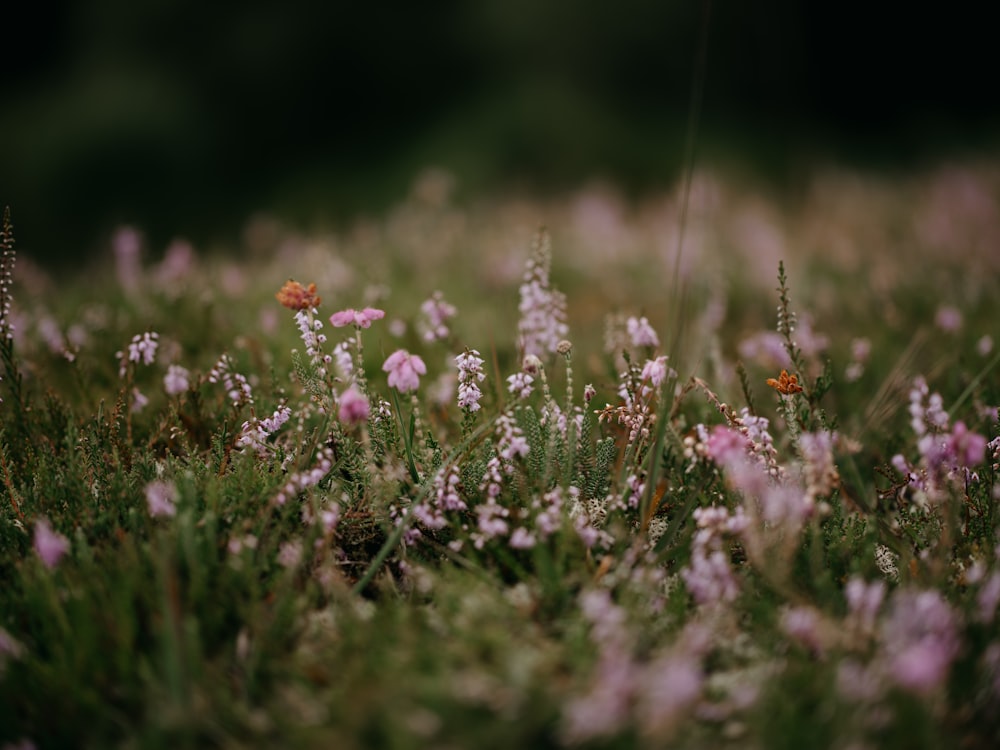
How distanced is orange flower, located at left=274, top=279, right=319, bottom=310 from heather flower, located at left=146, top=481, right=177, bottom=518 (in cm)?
64

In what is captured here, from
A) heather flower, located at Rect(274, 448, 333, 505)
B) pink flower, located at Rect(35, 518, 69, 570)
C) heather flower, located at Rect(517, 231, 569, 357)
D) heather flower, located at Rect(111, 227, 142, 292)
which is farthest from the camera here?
heather flower, located at Rect(111, 227, 142, 292)

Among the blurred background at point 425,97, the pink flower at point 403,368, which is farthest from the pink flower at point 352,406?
the blurred background at point 425,97

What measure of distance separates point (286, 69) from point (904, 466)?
1745cm

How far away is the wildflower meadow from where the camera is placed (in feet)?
4.65

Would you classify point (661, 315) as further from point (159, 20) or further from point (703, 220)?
point (159, 20)

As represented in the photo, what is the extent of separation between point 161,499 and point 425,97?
16.4 metres

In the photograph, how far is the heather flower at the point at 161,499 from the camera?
1.95m

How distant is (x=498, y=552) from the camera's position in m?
1.96

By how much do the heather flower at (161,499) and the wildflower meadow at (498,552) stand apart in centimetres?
1

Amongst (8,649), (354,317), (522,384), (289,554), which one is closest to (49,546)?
(8,649)

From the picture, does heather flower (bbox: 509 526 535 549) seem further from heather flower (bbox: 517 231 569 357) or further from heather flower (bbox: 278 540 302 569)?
heather flower (bbox: 517 231 569 357)

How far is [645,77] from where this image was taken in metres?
15.9

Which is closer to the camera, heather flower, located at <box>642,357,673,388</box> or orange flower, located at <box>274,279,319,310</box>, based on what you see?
orange flower, located at <box>274,279,319,310</box>

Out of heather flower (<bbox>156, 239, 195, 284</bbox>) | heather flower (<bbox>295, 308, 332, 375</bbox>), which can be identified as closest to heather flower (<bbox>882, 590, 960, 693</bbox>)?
heather flower (<bbox>295, 308, 332, 375</bbox>)
